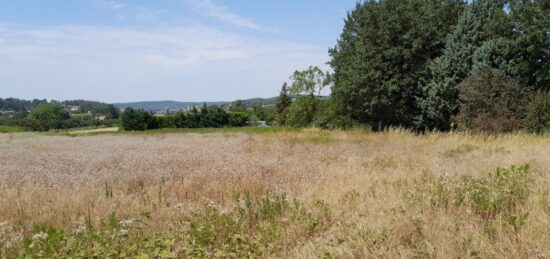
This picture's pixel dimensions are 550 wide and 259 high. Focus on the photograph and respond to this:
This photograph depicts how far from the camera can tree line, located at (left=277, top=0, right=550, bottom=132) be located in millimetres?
22031

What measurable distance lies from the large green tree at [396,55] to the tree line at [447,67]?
73 mm

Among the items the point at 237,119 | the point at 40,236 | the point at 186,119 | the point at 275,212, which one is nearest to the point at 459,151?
the point at 275,212

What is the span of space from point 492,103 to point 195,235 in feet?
70.6

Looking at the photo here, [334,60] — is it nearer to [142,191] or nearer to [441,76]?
[441,76]

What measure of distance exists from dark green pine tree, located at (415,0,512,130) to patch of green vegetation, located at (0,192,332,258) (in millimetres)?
24205

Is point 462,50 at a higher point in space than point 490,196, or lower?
higher

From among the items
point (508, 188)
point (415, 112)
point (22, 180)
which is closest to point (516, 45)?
point (415, 112)

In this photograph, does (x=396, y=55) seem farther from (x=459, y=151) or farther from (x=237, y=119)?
(x=237, y=119)

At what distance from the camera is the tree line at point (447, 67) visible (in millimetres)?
22031

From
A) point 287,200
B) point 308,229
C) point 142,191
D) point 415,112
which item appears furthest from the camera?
point 415,112

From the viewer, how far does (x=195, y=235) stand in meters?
4.15

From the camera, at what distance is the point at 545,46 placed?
25250mm

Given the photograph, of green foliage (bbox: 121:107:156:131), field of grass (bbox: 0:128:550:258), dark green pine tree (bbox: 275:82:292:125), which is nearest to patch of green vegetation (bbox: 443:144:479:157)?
field of grass (bbox: 0:128:550:258)

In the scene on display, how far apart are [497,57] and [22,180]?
86.3 feet
